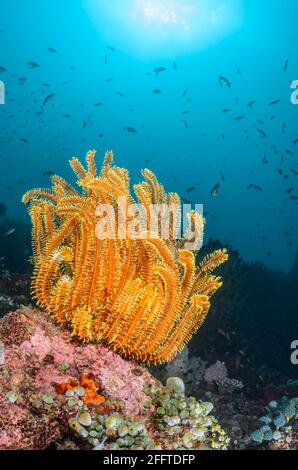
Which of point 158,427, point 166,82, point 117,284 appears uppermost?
point 166,82

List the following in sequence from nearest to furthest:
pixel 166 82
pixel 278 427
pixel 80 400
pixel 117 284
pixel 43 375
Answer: pixel 80 400 → pixel 43 375 → pixel 117 284 → pixel 278 427 → pixel 166 82

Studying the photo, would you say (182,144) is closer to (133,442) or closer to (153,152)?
(153,152)

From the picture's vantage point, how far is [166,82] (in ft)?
260

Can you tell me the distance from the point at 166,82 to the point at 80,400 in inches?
3315

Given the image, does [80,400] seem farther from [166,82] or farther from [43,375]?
[166,82]

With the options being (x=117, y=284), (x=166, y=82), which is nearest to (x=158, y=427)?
(x=117, y=284)

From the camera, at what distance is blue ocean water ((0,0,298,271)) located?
47.5 metres

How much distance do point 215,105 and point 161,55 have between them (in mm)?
26950

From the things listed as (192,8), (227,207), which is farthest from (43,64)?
(227,207)

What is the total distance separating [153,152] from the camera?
351 feet

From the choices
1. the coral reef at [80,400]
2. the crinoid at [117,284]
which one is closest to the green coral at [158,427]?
the coral reef at [80,400]

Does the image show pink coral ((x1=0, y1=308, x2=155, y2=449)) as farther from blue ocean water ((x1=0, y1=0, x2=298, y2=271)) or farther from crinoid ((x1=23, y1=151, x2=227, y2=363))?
blue ocean water ((x1=0, y1=0, x2=298, y2=271))

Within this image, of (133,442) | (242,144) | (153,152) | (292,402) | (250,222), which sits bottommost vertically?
(133,442)

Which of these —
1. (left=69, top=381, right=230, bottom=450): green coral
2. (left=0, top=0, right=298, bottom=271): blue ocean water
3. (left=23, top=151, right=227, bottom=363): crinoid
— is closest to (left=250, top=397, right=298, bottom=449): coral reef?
(left=69, top=381, right=230, bottom=450): green coral
